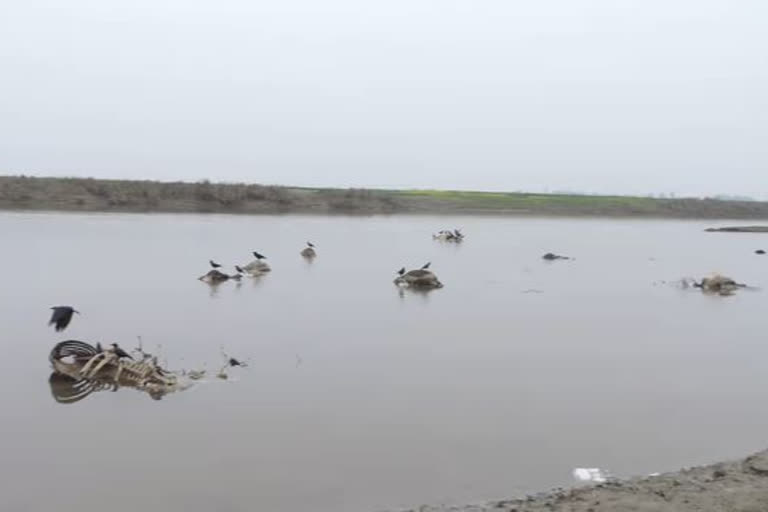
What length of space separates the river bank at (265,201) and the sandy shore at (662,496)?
50.4 meters

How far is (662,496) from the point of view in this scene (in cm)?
604

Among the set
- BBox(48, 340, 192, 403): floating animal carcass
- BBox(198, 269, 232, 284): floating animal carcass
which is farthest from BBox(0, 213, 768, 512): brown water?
BBox(198, 269, 232, 284): floating animal carcass

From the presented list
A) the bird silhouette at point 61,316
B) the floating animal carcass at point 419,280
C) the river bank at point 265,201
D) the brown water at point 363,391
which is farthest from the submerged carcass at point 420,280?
the river bank at point 265,201

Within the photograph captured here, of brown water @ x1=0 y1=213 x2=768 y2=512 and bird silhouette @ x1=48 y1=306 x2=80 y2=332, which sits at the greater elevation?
bird silhouette @ x1=48 y1=306 x2=80 y2=332

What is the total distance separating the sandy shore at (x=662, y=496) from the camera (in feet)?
18.8

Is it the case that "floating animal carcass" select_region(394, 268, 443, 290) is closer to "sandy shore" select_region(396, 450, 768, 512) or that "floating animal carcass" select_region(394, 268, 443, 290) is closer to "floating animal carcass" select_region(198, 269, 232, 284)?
"floating animal carcass" select_region(198, 269, 232, 284)

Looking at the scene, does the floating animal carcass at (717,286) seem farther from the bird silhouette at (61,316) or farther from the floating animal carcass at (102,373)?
the bird silhouette at (61,316)

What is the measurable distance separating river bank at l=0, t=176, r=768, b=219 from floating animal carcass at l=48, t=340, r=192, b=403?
44395 millimetres

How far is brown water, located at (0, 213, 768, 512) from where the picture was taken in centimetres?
676

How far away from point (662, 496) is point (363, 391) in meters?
4.50

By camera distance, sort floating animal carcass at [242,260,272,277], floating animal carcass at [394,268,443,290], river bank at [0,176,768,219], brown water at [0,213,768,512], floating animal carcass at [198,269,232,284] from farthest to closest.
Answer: river bank at [0,176,768,219]
floating animal carcass at [242,260,272,277]
floating animal carcass at [394,268,443,290]
floating animal carcass at [198,269,232,284]
brown water at [0,213,768,512]

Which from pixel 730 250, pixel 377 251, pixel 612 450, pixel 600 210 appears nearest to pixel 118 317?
pixel 612 450

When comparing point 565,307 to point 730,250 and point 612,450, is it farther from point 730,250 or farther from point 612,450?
point 730,250

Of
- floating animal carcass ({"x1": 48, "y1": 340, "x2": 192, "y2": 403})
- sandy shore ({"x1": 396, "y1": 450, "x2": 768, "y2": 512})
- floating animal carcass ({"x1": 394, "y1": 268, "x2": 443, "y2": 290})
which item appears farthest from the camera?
floating animal carcass ({"x1": 394, "y1": 268, "x2": 443, "y2": 290})
